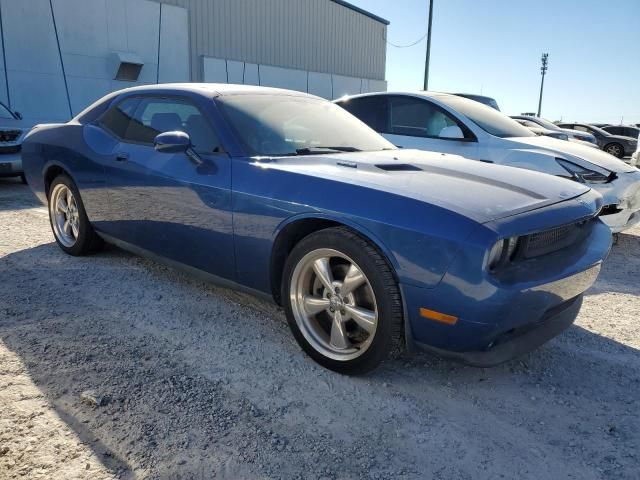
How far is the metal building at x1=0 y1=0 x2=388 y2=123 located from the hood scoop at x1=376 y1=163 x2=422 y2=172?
13.2 m

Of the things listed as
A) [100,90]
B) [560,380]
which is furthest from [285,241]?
[100,90]

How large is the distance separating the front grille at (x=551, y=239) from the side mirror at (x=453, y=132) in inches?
118

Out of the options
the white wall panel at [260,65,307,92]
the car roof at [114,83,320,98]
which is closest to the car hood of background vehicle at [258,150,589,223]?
the car roof at [114,83,320,98]

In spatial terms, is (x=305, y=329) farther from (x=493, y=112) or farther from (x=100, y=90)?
(x=100, y=90)

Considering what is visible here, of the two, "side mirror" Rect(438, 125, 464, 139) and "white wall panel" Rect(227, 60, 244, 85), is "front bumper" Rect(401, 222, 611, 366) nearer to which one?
"side mirror" Rect(438, 125, 464, 139)

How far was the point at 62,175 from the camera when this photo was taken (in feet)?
14.8

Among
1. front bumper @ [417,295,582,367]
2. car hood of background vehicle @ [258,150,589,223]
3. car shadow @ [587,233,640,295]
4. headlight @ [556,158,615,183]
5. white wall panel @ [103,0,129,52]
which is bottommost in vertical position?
car shadow @ [587,233,640,295]

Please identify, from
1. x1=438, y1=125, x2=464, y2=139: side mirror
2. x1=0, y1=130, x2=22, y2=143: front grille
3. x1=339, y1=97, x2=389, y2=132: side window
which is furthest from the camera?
x1=0, y1=130, x2=22, y2=143: front grille

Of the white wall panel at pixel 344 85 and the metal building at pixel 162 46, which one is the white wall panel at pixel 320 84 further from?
the white wall panel at pixel 344 85

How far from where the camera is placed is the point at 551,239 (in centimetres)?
253

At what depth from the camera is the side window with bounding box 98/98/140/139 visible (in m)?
3.96

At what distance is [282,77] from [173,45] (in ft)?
17.7

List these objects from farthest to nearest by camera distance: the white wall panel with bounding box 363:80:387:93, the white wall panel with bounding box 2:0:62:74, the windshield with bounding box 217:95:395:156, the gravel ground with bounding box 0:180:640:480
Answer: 1. the white wall panel with bounding box 363:80:387:93
2. the white wall panel with bounding box 2:0:62:74
3. the windshield with bounding box 217:95:395:156
4. the gravel ground with bounding box 0:180:640:480

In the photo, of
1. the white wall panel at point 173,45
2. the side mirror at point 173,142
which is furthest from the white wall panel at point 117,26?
the side mirror at point 173,142
